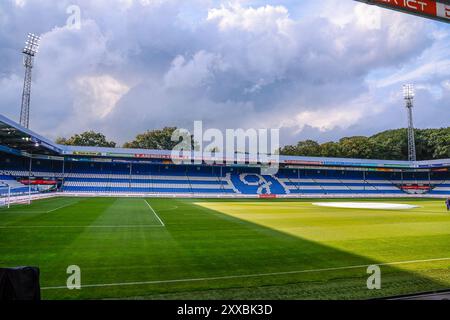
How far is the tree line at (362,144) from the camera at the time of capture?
296 feet

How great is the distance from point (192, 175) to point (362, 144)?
185 feet

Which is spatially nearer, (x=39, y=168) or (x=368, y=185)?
(x=39, y=168)

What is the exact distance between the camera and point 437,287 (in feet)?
27.7

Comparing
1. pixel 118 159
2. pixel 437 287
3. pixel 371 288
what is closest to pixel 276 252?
pixel 371 288

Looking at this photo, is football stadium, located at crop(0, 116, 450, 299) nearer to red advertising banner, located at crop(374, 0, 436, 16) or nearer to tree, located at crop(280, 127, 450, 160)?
red advertising banner, located at crop(374, 0, 436, 16)

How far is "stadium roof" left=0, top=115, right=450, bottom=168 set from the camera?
37.4 m

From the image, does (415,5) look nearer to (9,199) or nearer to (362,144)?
(9,199)

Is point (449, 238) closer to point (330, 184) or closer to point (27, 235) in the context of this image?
point (27, 235)

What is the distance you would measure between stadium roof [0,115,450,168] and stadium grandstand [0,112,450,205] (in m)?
0.15

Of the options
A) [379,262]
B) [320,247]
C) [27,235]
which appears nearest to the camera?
[379,262]

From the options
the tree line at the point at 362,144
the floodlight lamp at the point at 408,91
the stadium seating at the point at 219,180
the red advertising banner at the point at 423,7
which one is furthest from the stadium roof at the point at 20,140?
the floodlight lamp at the point at 408,91

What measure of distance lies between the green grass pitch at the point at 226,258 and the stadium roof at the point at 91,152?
21508 millimetres

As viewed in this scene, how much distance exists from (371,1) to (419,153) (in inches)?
4116

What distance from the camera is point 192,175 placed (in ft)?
209
